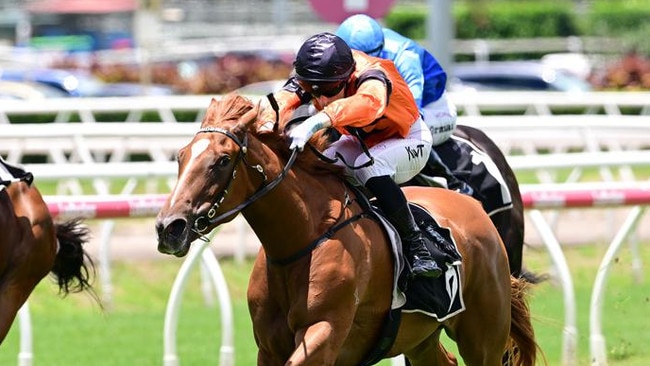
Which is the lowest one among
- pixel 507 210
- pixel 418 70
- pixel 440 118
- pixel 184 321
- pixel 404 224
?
pixel 184 321

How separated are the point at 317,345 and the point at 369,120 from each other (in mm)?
870

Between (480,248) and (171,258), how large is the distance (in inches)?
242

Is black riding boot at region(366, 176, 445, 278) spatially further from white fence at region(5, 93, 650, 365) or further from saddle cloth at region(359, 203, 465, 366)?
white fence at region(5, 93, 650, 365)

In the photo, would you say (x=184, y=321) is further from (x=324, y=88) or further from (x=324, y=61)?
(x=324, y=61)

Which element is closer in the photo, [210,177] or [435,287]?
[210,177]

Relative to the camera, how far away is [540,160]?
8031mm

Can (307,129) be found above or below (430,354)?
above

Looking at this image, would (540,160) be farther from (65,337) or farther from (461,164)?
(65,337)

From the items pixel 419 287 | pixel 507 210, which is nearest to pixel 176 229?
pixel 419 287

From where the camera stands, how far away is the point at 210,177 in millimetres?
4652

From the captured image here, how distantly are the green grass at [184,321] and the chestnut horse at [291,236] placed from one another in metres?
1.51

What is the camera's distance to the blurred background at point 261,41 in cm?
2398

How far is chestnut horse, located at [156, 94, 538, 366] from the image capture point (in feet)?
15.3

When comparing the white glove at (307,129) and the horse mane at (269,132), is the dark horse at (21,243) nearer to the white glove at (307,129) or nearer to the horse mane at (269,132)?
the horse mane at (269,132)
